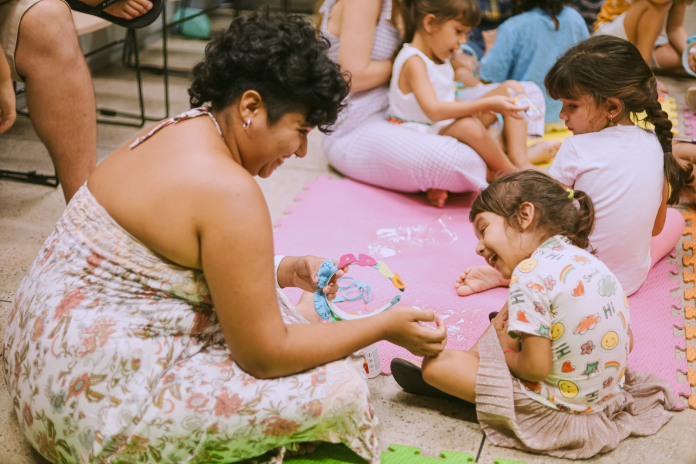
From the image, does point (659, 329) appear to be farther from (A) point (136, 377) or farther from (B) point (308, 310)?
(A) point (136, 377)

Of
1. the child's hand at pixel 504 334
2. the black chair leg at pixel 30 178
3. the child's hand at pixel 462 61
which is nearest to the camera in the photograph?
→ the child's hand at pixel 504 334

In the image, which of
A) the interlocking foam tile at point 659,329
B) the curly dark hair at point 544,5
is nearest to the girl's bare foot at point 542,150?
the curly dark hair at point 544,5

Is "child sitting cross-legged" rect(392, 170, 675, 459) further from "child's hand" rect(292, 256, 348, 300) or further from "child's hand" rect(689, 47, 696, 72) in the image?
"child's hand" rect(689, 47, 696, 72)

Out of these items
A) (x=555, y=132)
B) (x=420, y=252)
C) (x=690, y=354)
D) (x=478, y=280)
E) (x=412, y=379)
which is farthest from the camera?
(x=555, y=132)

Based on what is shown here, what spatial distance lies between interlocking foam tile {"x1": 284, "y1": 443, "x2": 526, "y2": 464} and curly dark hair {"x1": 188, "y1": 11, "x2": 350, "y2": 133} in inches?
27.8

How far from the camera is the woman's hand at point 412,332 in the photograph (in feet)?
4.45

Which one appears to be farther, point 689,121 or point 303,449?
point 689,121

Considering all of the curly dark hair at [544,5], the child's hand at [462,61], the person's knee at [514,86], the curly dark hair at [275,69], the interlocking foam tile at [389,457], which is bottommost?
the interlocking foam tile at [389,457]

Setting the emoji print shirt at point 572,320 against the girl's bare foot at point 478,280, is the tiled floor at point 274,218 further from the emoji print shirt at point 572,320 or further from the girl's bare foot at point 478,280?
the girl's bare foot at point 478,280

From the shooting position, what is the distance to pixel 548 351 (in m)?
1.39

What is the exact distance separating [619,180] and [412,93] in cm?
112

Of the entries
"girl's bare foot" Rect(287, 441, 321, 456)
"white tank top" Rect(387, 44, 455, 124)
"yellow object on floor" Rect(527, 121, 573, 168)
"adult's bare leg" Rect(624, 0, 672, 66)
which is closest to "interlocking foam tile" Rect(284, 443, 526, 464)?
"girl's bare foot" Rect(287, 441, 321, 456)

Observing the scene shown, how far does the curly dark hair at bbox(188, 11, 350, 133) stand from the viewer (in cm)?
122

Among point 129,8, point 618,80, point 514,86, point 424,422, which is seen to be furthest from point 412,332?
point 514,86
